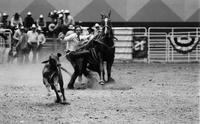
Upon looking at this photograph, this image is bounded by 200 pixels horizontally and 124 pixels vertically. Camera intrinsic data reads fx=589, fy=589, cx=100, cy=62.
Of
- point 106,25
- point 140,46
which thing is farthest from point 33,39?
point 106,25

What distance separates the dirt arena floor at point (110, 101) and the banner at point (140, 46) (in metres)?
6.73

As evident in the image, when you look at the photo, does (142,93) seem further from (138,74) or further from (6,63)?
(6,63)

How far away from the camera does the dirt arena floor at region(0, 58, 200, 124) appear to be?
10.2m

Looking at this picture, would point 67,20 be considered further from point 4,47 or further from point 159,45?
point 159,45

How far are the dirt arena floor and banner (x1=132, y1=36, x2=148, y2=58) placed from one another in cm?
673

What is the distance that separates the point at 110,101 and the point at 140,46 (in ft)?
46.4

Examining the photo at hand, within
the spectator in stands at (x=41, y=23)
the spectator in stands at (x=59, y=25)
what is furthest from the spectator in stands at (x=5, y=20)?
the spectator in stands at (x=59, y=25)

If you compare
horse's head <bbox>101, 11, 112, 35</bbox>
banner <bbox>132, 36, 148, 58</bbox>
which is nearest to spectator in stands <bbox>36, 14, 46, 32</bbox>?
banner <bbox>132, 36, 148, 58</bbox>

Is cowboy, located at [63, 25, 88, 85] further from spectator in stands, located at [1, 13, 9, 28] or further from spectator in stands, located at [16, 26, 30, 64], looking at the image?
spectator in stands, located at [1, 13, 9, 28]

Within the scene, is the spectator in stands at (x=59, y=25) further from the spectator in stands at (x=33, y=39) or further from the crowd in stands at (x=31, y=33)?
the spectator in stands at (x=33, y=39)

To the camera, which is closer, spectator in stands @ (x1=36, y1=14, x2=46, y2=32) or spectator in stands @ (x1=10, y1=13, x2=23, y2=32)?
spectator in stands @ (x1=10, y1=13, x2=23, y2=32)

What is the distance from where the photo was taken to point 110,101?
12562 millimetres

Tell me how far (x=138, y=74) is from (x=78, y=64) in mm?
5141

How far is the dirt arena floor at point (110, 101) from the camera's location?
33.6ft
